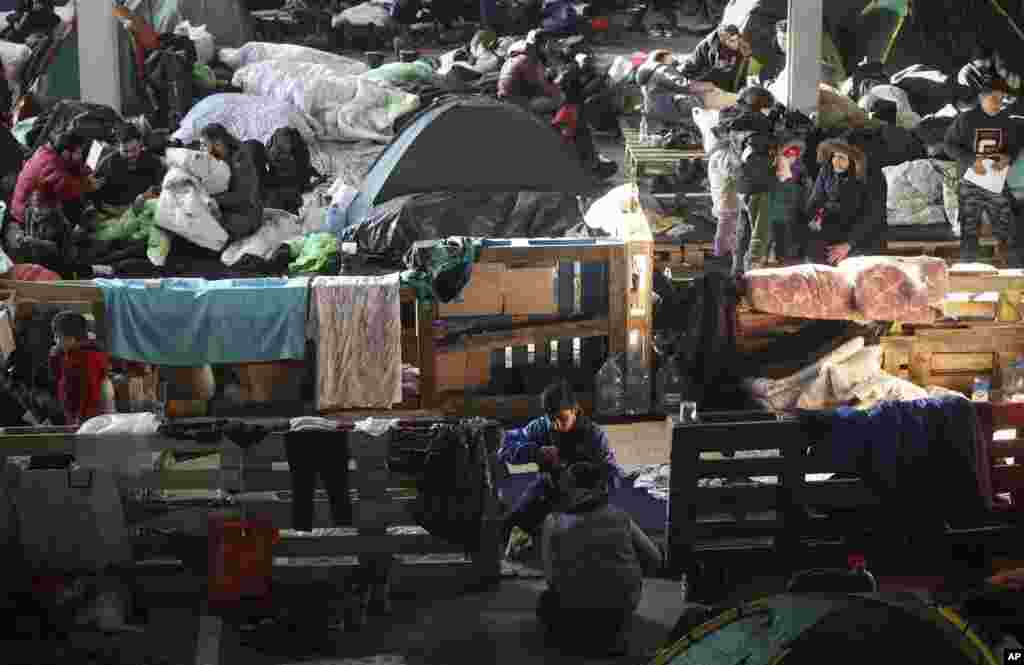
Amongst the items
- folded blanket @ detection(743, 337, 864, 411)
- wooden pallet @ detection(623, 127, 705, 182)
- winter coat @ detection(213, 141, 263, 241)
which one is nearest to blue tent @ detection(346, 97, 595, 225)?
winter coat @ detection(213, 141, 263, 241)

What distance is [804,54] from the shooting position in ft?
53.6

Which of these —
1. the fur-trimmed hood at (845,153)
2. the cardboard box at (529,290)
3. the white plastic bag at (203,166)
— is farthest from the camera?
the white plastic bag at (203,166)

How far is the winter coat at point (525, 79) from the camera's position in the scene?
1630 centimetres

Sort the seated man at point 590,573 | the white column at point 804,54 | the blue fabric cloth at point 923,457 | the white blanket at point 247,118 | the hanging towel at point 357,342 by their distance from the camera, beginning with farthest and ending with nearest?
the white column at point 804,54 < the white blanket at point 247,118 < the hanging towel at point 357,342 < the blue fabric cloth at point 923,457 < the seated man at point 590,573

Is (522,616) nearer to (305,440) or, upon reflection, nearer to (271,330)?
(305,440)

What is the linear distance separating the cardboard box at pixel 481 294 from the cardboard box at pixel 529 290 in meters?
0.06

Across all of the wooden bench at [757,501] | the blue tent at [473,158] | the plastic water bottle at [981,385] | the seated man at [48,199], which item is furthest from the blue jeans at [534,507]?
the blue tent at [473,158]

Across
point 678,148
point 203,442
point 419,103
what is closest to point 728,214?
point 678,148

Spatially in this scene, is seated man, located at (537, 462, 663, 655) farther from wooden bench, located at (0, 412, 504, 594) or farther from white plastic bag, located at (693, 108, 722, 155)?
white plastic bag, located at (693, 108, 722, 155)

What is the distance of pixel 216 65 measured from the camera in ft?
55.7

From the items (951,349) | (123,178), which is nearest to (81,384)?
(123,178)

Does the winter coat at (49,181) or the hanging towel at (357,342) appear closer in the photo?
the hanging towel at (357,342)

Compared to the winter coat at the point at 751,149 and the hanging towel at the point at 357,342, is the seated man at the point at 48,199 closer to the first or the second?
the hanging towel at the point at 357,342

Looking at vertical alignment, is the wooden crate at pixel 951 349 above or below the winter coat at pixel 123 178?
below
